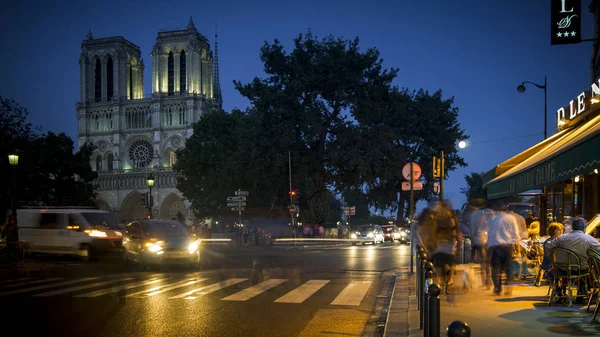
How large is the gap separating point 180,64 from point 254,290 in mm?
90224

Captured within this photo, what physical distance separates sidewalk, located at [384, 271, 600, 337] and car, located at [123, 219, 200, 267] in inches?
291

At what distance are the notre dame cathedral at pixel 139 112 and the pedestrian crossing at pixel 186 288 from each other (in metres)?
83.1

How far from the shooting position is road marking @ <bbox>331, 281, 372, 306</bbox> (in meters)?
10.1

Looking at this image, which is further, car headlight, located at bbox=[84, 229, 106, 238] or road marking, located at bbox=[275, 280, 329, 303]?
car headlight, located at bbox=[84, 229, 106, 238]

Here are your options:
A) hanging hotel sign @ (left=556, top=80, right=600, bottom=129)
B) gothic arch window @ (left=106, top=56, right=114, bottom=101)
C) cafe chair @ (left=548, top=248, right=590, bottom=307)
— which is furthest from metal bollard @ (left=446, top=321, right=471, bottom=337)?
gothic arch window @ (left=106, top=56, right=114, bottom=101)

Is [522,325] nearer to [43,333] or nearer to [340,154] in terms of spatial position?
[43,333]

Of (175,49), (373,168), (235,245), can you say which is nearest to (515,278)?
(235,245)

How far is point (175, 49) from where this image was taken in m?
A: 97.8

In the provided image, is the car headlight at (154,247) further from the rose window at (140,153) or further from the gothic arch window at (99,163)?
the gothic arch window at (99,163)

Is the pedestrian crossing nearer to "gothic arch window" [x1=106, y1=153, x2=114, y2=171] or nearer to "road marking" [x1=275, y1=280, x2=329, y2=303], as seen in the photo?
"road marking" [x1=275, y1=280, x2=329, y2=303]

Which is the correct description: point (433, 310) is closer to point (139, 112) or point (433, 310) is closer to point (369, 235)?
point (369, 235)

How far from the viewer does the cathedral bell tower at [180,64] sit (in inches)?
3777

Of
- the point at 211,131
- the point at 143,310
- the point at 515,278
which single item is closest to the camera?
the point at 143,310

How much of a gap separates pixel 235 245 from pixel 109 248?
1409 centimetres
